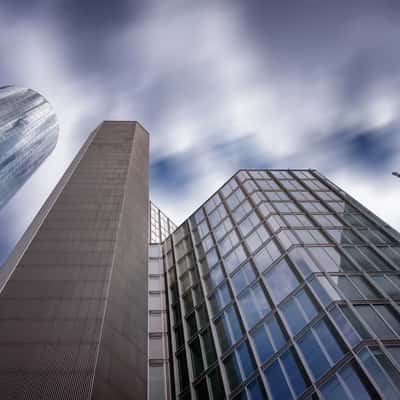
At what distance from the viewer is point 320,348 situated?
15.0m

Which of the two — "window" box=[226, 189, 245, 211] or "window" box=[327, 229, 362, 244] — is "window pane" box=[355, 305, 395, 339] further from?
"window" box=[226, 189, 245, 211]

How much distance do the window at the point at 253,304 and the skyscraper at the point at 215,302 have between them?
0.30 feet

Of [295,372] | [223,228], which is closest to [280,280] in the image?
[295,372]

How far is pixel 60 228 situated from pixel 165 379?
15541 millimetres

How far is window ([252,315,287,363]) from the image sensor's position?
17125mm

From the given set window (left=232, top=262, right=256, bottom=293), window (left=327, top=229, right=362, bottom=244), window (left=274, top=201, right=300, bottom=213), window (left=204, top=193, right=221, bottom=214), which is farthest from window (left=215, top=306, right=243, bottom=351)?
window (left=204, top=193, right=221, bottom=214)

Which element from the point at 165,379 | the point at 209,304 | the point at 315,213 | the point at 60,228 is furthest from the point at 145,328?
the point at 315,213

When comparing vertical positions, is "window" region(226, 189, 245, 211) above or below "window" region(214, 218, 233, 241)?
above

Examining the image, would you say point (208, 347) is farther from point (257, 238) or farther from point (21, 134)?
point (21, 134)

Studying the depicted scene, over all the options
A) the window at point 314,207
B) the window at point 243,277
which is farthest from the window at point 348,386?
the window at point 314,207

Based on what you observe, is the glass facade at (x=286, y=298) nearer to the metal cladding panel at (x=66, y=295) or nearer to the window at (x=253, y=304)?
the window at (x=253, y=304)

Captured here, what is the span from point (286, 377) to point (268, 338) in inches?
106

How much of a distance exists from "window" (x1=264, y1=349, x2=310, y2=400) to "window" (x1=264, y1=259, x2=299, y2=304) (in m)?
3.83

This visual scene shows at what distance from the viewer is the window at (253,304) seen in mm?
19616
